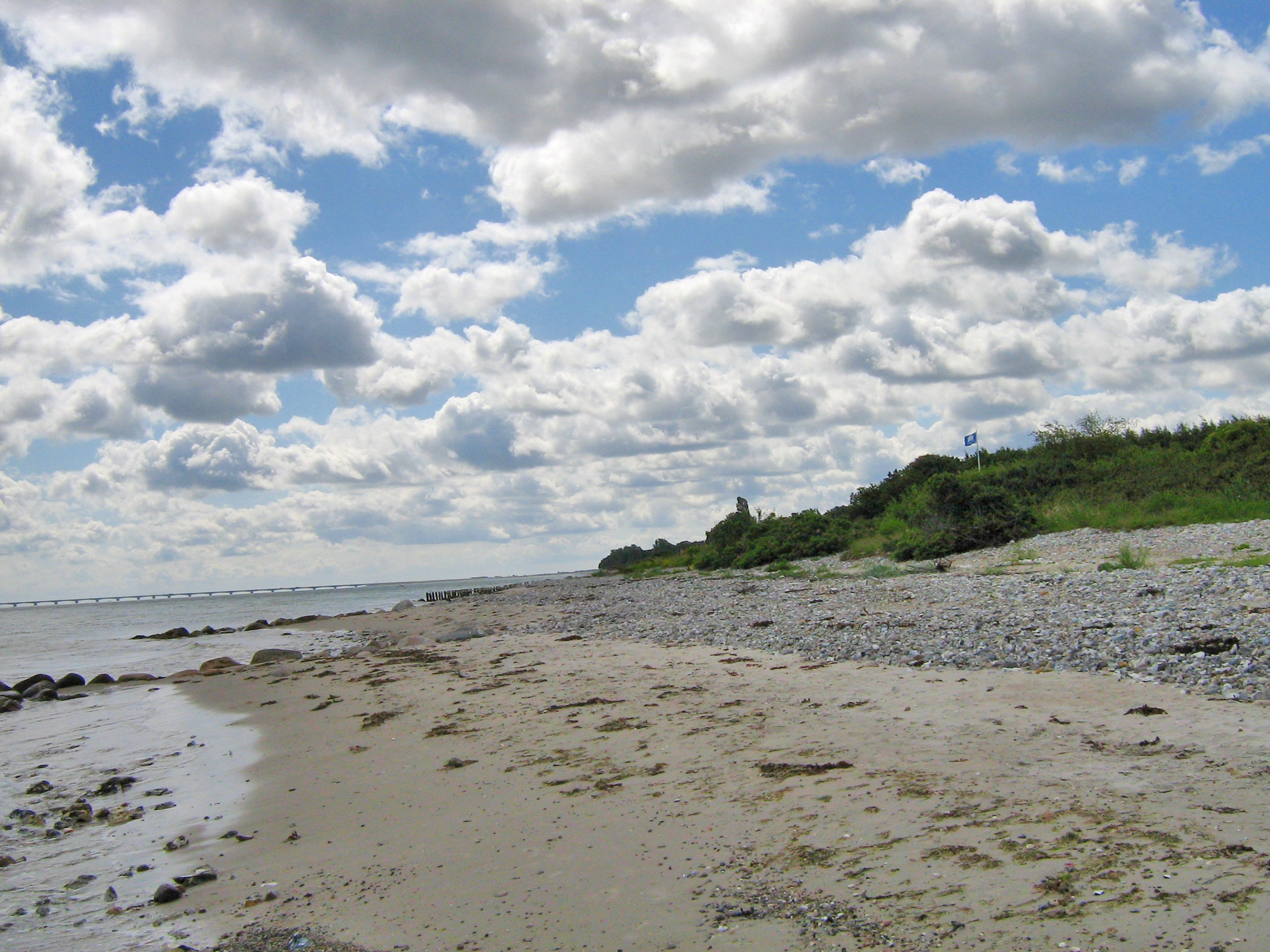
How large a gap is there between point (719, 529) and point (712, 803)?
49507 millimetres

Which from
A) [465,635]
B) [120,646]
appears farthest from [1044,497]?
[120,646]

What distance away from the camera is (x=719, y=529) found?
55.6m

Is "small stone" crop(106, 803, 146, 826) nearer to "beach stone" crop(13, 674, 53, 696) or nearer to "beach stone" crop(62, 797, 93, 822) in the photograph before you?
"beach stone" crop(62, 797, 93, 822)

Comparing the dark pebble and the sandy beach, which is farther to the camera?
the dark pebble

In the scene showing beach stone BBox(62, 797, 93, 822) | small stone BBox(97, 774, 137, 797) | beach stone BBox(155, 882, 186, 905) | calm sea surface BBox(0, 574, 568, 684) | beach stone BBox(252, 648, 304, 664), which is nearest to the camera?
beach stone BBox(155, 882, 186, 905)

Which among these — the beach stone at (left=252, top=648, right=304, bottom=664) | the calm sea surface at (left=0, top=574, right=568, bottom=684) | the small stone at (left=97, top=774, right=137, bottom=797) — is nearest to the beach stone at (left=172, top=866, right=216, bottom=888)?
the small stone at (left=97, top=774, right=137, bottom=797)

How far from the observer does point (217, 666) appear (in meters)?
22.2

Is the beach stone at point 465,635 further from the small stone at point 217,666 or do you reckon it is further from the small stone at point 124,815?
the small stone at point 124,815

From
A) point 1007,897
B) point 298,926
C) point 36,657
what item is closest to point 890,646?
point 1007,897

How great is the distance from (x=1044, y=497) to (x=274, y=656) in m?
31.0

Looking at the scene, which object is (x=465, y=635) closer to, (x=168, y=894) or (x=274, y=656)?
(x=274, y=656)

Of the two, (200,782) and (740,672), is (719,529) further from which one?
(200,782)

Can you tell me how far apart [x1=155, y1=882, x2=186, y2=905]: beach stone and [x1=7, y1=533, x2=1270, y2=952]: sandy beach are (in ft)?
0.24

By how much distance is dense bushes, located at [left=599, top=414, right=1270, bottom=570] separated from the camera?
28.8m
